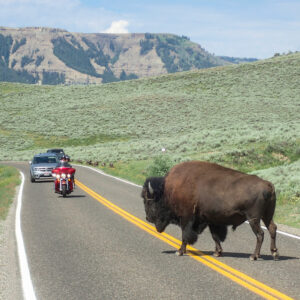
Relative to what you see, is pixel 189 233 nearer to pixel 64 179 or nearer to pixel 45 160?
pixel 64 179

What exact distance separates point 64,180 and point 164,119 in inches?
2337

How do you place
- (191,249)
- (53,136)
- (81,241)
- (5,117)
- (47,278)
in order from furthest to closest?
(5,117), (53,136), (81,241), (191,249), (47,278)

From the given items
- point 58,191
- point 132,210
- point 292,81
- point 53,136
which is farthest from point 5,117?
point 132,210

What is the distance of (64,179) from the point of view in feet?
75.2

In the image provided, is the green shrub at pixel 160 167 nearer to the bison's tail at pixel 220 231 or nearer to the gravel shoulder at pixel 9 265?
the gravel shoulder at pixel 9 265

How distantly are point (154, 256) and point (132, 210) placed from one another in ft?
25.3

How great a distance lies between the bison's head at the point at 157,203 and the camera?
413 inches

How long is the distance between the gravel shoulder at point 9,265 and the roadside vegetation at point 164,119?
48.5ft

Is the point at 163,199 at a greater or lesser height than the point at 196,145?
greater

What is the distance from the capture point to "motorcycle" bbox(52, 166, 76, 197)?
22.8 meters

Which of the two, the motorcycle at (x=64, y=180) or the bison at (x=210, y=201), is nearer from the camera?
the bison at (x=210, y=201)

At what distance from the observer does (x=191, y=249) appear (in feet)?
36.6

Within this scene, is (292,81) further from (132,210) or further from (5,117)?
(132,210)

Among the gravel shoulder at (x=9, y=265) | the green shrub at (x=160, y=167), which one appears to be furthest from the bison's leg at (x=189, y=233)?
the green shrub at (x=160, y=167)
